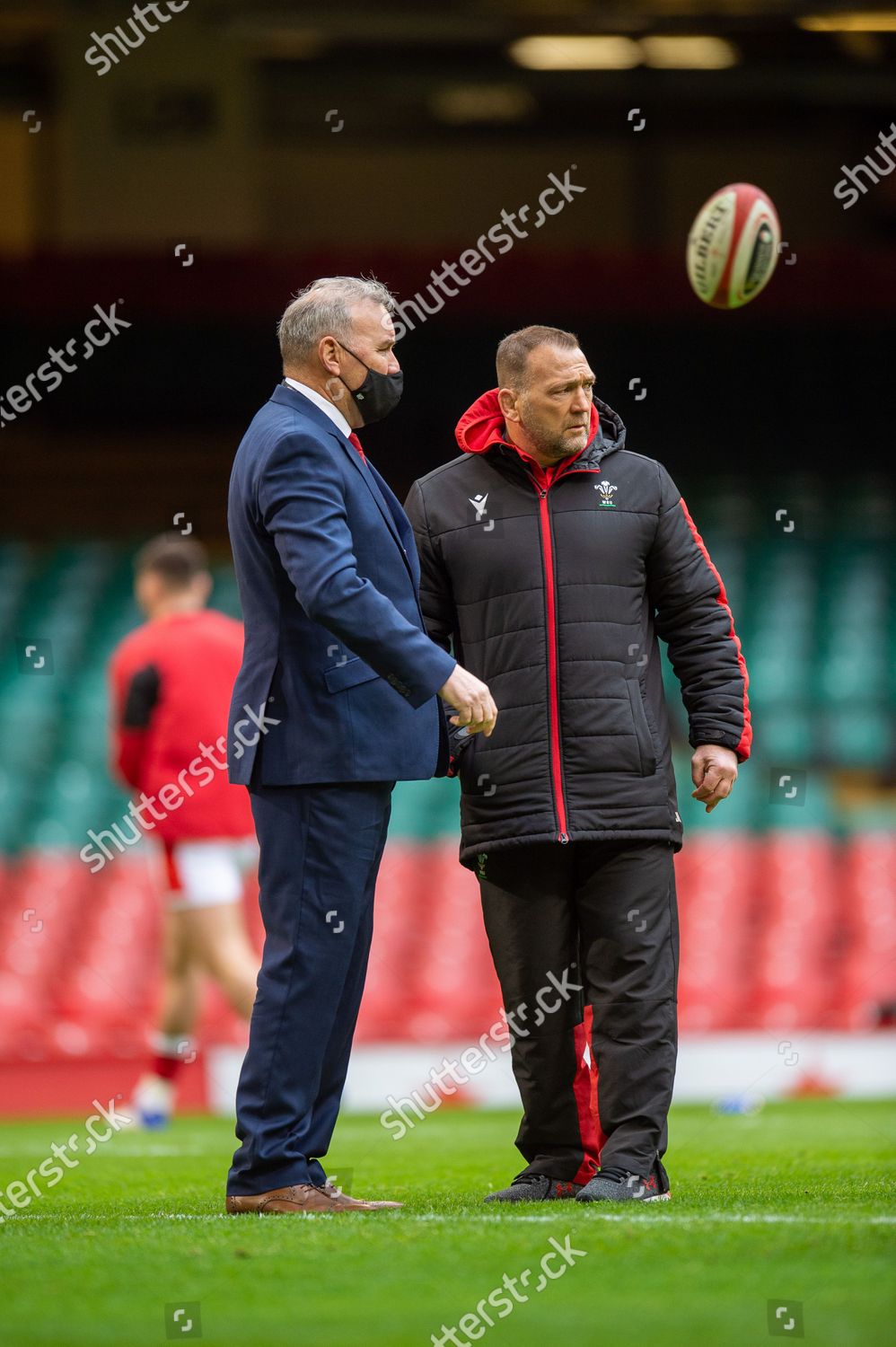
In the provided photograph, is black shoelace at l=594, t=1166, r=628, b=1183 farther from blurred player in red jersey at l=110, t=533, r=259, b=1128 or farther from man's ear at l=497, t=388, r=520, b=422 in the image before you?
blurred player in red jersey at l=110, t=533, r=259, b=1128

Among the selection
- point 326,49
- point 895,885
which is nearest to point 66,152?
point 326,49

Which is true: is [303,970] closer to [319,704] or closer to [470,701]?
[319,704]

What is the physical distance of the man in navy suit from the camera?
12.5 ft

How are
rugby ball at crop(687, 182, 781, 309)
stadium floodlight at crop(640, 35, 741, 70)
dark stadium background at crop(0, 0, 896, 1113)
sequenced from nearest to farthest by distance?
rugby ball at crop(687, 182, 781, 309), dark stadium background at crop(0, 0, 896, 1113), stadium floodlight at crop(640, 35, 741, 70)

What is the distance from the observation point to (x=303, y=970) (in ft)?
12.6

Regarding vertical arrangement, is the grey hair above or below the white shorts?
above

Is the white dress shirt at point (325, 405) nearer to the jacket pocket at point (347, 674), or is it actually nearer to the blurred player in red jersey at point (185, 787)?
the jacket pocket at point (347, 674)

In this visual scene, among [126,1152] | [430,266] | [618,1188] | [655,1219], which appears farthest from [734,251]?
[430,266]

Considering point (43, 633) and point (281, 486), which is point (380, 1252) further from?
point (43, 633)

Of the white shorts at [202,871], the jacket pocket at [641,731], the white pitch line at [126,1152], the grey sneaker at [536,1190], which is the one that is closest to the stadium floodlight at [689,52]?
the white shorts at [202,871]

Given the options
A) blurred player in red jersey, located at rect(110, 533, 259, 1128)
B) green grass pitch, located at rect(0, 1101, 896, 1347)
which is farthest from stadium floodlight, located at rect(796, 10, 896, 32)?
green grass pitch, located at rect(0, 1101, 896, 1347)

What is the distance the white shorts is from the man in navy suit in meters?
2.92

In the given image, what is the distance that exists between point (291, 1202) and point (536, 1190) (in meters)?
0.60

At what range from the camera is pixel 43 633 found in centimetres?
1474
